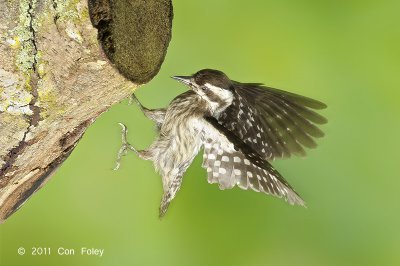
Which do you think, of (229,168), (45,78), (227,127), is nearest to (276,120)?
(227,127)

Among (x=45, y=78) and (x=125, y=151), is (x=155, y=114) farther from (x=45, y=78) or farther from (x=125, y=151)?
(x=45, y=78)

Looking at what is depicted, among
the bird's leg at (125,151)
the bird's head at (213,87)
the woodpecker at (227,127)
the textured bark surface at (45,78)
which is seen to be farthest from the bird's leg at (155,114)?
the textured bark surface at (45,78)

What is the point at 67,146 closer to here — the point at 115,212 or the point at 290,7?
the point at 115,212

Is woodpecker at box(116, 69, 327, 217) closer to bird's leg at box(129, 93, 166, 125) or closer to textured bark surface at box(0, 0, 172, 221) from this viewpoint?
bird's leg at box(129, 93, 166, 125)

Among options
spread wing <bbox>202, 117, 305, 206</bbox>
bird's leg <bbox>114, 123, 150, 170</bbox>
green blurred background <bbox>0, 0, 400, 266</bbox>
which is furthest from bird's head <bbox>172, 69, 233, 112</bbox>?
green blurred background <bbox>0, 0, 400, 266</bbox>

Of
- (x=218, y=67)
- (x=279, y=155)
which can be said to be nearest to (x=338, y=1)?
(x=218, y=67)

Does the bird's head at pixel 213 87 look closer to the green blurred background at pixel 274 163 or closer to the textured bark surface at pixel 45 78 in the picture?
the green blurred background at pixel 274 163

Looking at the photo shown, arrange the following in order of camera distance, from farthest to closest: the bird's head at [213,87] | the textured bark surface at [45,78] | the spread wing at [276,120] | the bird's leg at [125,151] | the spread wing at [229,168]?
the bird's leg at [125,151] < the spread wing at [276,120] < the bird's head at [213,87] < the spread wing at [229,168] < the textured bark surface at [45,78]
